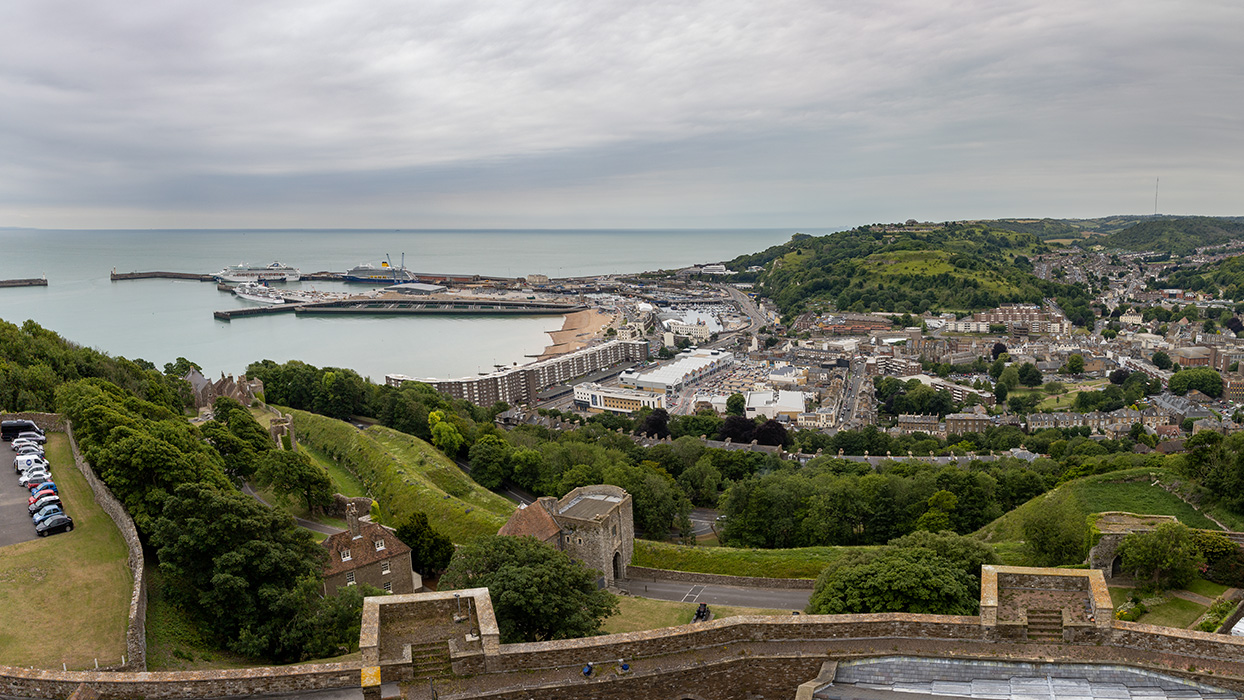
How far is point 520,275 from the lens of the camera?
183125 millimetres

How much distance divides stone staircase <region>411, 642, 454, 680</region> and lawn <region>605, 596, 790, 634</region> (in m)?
8.67

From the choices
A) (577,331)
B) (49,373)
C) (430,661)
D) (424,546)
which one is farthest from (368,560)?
(577,331)

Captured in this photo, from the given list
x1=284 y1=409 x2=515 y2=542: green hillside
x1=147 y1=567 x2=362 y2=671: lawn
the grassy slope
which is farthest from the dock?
the grassy slope

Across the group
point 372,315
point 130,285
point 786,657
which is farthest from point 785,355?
point 130,285

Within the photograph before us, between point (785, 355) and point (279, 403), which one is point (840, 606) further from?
point (785, 355)

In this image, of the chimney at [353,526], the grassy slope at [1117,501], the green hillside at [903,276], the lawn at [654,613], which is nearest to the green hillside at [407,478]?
the chimney at [353,526]

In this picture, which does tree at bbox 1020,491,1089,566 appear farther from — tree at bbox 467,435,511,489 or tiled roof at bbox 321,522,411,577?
tree at bbox 467,435,511,489

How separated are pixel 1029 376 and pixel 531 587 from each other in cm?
7398

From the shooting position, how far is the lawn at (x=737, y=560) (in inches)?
830

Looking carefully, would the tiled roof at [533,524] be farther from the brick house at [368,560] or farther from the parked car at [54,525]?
the parked car at [54,525]

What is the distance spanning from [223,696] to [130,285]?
529 ft

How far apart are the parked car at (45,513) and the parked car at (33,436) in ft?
19.7

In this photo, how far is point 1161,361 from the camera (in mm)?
76812

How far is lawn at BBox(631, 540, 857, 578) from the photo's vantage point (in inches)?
830
